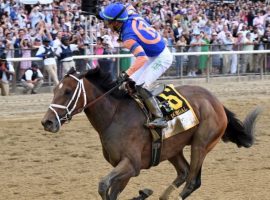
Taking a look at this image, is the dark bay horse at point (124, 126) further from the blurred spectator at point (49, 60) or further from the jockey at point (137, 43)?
the blurred spectator at point (49, 60)

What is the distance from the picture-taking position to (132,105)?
6.05 m

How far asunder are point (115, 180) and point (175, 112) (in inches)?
41.3

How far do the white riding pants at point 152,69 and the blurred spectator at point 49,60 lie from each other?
23.0 ft

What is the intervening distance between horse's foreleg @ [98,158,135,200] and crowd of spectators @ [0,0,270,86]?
7.81 meters

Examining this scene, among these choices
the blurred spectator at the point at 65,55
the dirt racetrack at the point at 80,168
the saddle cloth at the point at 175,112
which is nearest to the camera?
the saddle cloth at the point at 175,112

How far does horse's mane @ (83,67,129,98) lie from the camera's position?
595cm

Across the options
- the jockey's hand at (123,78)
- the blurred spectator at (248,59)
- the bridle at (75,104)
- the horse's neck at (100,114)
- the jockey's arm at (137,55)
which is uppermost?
the jockey's arm at (137,55)

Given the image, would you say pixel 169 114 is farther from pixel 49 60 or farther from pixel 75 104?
pixel 49 60

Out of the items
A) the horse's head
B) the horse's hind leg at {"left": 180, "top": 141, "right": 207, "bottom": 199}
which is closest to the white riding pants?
the horse's head

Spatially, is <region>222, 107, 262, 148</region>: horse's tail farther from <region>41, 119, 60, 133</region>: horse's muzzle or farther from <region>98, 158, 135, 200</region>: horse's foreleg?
<region>41, 119, 60, 133</region>: horse's muzzle

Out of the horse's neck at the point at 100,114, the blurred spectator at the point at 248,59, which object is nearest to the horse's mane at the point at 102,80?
the horse's neck at the point at 100,114

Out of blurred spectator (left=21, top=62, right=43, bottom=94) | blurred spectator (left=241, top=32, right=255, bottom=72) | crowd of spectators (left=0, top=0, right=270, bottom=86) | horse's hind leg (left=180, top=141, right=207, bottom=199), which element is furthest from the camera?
blurred spectator (left=241, top=32, right=255, bottom=72)

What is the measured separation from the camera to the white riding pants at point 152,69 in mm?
6207

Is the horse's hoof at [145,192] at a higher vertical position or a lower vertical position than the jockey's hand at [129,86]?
lower
